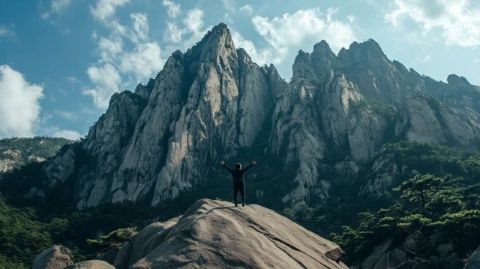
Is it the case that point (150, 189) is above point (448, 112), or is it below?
below

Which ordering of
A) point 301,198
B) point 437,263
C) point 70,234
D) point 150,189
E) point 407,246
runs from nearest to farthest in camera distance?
1. point 437,263
2. point 407,246
3. point 70,234
4. point 301,198
5. point 150,189

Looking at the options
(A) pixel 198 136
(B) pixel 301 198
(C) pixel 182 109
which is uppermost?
(C) pixel 182 109

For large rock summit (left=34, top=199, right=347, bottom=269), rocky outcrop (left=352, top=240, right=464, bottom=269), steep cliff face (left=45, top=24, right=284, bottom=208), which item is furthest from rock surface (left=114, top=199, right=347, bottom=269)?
steep cliff face (left=45, top=24, right=284, bottom=208)

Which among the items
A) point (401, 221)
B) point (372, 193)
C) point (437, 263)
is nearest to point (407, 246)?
point (401, 221)

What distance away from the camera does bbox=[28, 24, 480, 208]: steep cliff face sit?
138 m

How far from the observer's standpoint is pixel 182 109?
15200cm

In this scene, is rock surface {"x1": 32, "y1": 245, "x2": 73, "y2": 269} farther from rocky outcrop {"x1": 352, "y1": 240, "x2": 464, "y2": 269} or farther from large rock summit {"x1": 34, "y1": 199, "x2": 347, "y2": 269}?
rocky outcrop {"x1": 352, "y1": 240, "x2": 464, "y2": 269}

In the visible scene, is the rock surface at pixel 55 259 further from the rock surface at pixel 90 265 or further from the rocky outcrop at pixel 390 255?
the rocky outcrop at pixel 390 255

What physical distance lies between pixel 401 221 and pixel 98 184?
351ft

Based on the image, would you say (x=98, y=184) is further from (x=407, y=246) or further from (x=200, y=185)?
(x=407, y=246)

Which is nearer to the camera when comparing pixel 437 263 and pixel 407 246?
pixel 437 263

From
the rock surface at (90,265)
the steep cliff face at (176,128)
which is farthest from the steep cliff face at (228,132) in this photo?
the rock surface at (90,265)

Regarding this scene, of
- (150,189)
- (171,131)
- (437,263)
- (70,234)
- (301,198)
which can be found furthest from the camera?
(171,131)

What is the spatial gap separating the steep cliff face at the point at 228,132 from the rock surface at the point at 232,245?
103 meters
